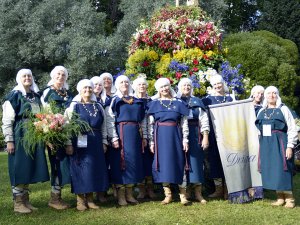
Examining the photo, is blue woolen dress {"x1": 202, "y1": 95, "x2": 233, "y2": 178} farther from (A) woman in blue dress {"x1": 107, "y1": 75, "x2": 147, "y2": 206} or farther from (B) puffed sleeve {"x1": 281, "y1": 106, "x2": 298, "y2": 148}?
(A) woman in blue dress {"x1": 107, "y1": 75, "x2": 147, "y2": 206}

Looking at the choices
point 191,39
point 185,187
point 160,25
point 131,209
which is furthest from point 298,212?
point 160,25

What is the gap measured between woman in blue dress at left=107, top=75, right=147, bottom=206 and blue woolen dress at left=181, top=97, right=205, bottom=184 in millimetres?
750

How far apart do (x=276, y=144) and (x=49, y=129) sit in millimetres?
3242

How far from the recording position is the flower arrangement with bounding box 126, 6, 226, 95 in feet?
25.3

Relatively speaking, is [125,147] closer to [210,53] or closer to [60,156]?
[60,156]

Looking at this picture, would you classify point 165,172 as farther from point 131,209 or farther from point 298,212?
point 298,212

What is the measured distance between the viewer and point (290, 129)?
6.44 metres

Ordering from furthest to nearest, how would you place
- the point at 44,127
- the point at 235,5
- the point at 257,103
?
the point at 235,5, the point at 257,103, the point at 44,127

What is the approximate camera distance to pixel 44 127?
574cm

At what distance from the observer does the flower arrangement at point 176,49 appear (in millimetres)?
7715

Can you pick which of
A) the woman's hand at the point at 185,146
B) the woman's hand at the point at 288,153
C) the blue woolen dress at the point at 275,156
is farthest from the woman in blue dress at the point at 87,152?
the woman's hand at the point at 288,153

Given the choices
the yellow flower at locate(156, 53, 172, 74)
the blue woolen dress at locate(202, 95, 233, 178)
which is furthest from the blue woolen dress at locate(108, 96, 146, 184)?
the yellow flower at locate(156, 53, 172, 74)

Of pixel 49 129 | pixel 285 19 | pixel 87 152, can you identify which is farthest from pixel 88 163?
Result: pixel 285 19

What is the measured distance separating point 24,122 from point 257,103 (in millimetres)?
3789
